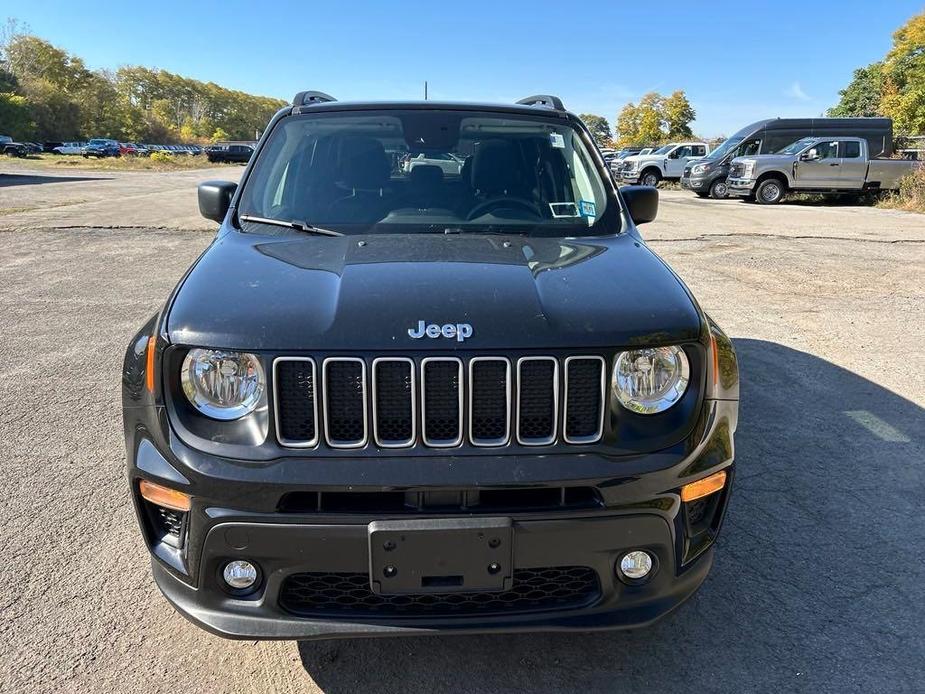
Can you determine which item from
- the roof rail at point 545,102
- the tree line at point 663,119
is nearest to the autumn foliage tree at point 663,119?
the tree line at point 663,119

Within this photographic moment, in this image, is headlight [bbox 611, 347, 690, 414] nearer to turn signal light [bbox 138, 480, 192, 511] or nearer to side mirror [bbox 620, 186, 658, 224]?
turn signal light [bbox 138, 480, 192, 511]

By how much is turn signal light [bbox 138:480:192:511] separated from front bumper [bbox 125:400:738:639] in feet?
0.09

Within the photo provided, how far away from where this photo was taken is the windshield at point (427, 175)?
310 centimetres

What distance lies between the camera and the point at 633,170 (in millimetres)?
31125

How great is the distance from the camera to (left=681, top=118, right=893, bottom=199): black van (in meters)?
22.3

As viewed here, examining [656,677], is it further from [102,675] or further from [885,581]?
[102,675]

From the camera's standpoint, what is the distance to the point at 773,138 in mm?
23078

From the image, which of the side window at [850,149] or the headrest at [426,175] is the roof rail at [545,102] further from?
the side window at [850,149]

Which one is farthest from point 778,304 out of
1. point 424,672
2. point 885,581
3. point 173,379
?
point 173,379

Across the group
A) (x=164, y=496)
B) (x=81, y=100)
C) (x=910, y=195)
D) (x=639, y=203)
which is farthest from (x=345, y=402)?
(x=81, y=100)

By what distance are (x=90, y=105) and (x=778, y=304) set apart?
104 m

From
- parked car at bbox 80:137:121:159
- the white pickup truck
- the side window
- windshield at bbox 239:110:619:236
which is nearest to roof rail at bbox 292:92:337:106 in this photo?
windshield at bbox 239:110:619:236

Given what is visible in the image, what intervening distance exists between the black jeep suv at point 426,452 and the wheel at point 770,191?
70.4 ft

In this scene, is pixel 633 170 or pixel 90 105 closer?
pixel 633 170
